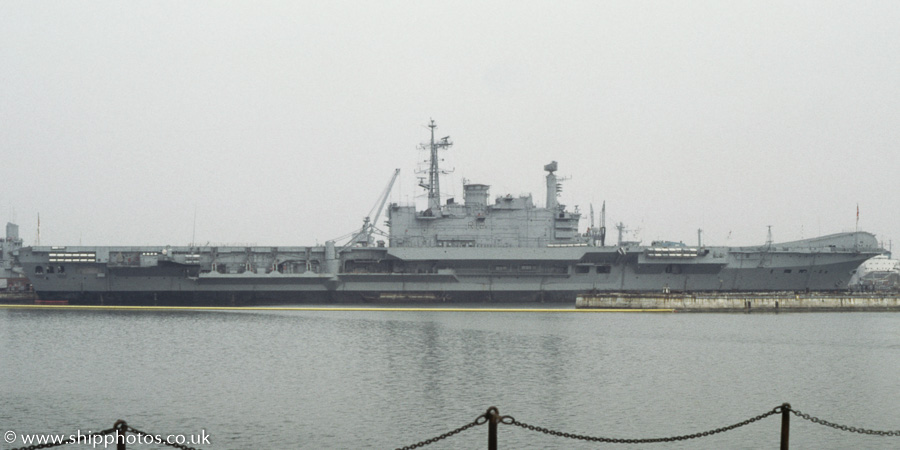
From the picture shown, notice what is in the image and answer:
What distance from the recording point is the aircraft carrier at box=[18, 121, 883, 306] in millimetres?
39719

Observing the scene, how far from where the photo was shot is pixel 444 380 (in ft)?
56.9

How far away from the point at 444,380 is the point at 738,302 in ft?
80.5

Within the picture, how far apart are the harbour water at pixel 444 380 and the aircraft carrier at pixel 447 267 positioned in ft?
33.9

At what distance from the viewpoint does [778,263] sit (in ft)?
135

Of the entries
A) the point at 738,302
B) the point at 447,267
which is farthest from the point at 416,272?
the point at 738,302

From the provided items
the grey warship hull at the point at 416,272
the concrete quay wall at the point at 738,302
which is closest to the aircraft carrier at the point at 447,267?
the grey warship hull at the point at 416,272

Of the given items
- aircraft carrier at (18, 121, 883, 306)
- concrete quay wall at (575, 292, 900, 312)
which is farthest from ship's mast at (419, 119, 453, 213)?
concrete quay wall at (575, 292, 900, 312)

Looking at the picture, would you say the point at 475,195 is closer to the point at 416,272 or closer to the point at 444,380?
the point at 416,272

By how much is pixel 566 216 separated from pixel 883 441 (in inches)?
1236

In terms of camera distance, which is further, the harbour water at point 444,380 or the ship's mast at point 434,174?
the ship's mast at point 434,174

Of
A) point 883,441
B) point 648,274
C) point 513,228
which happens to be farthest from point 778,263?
point 883,441

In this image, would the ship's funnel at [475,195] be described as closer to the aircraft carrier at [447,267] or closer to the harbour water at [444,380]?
the aircraft carrier at [447,267]

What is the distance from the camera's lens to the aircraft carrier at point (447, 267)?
3972cm

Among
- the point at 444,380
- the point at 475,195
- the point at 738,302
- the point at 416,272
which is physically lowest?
the point at 444,380
